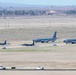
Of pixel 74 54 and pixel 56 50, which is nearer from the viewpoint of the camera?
pixel 74 54

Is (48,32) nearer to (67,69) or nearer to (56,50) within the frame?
(56,50)

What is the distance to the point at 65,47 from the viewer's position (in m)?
103

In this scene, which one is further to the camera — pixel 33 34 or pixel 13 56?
pixel 33 34

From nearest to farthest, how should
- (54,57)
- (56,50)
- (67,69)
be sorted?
1. (67,69)
2. (54,57)
3. (56,50)

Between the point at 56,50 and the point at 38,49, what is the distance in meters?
4.50

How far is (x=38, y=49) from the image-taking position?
98.6m

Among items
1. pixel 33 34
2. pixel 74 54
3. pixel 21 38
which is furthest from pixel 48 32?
pixel 74 54

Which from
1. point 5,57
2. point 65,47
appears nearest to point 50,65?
point 5,57

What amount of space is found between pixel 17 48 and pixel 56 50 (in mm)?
9410

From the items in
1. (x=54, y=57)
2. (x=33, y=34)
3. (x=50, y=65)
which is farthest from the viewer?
(x=33, y=34)

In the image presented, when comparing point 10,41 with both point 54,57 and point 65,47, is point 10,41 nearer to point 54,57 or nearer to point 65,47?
point 65,47

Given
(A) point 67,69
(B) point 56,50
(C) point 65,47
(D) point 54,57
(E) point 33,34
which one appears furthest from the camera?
(E) point 33,34

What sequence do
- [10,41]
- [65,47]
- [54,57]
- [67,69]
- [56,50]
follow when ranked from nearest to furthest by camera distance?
[67,69], [54,57], [56,50], [65,47], [10,41]

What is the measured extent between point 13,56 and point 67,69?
19659 mm
